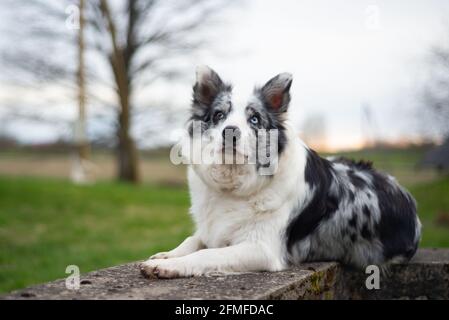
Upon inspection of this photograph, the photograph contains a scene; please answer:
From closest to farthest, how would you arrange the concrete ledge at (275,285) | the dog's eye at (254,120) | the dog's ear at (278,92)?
the concrete ledge at (275,285), the dog's eye at (254,120), the dog's ear at (278,92)

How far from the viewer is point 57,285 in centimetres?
375

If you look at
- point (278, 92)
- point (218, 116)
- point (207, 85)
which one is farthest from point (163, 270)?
point (278, 92)

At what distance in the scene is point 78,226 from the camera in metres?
12.8

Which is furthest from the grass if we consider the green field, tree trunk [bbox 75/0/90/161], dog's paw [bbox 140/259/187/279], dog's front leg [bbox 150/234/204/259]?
dog's paw [bbox 140/259/187/279]

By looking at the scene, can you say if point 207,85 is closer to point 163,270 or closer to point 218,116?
point 218,116

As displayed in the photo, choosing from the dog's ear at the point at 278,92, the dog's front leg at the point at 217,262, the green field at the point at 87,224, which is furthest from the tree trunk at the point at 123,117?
the dog's front leg at the point at 217,262

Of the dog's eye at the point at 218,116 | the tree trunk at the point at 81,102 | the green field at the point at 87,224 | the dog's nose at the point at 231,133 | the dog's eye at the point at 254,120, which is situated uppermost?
the tree trunk at the point at 81,102

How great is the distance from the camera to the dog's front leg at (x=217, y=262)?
13.3 feet

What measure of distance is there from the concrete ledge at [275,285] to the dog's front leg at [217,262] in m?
Answer: 0.08

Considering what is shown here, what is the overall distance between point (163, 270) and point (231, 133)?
3.69 feet

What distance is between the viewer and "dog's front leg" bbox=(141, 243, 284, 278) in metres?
4.04

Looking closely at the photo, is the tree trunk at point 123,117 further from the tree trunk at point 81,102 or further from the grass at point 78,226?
the grass at point 78,226
